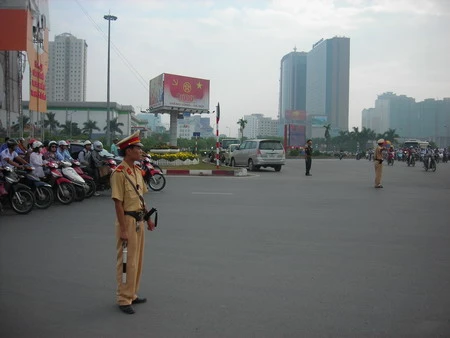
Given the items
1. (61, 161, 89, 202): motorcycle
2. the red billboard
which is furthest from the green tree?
(61, 161, 89, 202): motorcycle

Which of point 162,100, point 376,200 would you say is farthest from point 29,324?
point 162,100

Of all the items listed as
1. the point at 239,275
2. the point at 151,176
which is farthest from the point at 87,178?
the point at 239,275

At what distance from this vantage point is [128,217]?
12.8 ft

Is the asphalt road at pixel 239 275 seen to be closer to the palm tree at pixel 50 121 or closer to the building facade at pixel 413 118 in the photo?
the building facade at pixel 413 118

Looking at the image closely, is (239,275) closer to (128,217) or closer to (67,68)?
(128,217)

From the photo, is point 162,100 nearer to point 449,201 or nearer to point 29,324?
point 449,201

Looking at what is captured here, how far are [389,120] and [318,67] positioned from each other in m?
38.0

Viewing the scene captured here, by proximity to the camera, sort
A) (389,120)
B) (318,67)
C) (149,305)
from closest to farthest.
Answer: (149,305) → (389,120) → (318,67)

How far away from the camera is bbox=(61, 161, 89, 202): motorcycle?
10.5m

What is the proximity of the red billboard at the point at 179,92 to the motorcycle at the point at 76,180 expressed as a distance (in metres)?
33.3

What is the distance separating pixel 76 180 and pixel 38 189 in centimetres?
102

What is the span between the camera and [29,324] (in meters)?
3.65

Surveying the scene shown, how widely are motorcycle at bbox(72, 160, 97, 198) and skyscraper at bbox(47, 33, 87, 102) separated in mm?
57989

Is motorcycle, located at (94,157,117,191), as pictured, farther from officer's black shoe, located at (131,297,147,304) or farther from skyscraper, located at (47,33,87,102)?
skyscraper, located at (47,33,87,102)
